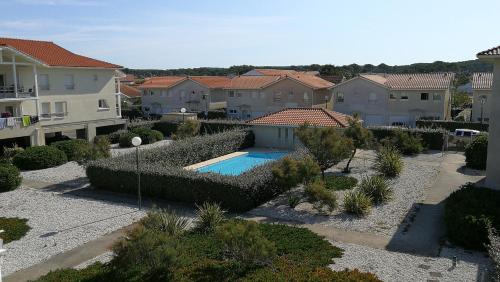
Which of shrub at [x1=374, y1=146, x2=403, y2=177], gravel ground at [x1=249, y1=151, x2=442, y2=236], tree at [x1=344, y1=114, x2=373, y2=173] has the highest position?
tree at [x1=344, y1=114, x2=373, y2=173]

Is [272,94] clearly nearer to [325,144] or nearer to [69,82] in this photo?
[69,82]

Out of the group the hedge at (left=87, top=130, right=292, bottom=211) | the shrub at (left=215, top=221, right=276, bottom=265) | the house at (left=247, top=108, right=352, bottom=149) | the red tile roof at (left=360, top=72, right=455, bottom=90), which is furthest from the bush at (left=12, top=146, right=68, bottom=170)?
the red tile roof at (left=360, top=72, right=455, bottom=90)

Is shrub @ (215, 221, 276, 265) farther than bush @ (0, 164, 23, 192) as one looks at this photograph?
No

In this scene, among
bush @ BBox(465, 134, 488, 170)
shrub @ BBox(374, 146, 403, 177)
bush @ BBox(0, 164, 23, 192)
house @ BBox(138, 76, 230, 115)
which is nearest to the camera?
bush @ BBox(0, 164, 23, 192)

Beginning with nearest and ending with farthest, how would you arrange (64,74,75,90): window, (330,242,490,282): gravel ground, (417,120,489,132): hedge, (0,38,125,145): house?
(330,242,490,282): gravel ground
(0,38,125,145): house
(64,74,75,90): window
(417,120,489,132): hedge

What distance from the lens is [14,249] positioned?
48.9 feet

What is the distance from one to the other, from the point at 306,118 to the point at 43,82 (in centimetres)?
2138

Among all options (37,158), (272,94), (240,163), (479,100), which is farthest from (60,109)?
(479,100)

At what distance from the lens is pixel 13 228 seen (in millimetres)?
16641

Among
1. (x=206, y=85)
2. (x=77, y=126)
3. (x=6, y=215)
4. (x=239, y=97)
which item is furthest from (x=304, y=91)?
(x=6, y=215)

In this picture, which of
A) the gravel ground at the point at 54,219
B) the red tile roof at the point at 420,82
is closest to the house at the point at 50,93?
the gravel ground at the point at 54,219

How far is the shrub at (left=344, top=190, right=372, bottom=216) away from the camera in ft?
58.0

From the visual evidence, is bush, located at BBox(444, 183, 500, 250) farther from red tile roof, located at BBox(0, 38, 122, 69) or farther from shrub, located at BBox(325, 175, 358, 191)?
red tile roof, located at BBox(0, 38, 122, 69)

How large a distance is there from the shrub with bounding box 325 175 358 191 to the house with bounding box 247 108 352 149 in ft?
28.7
